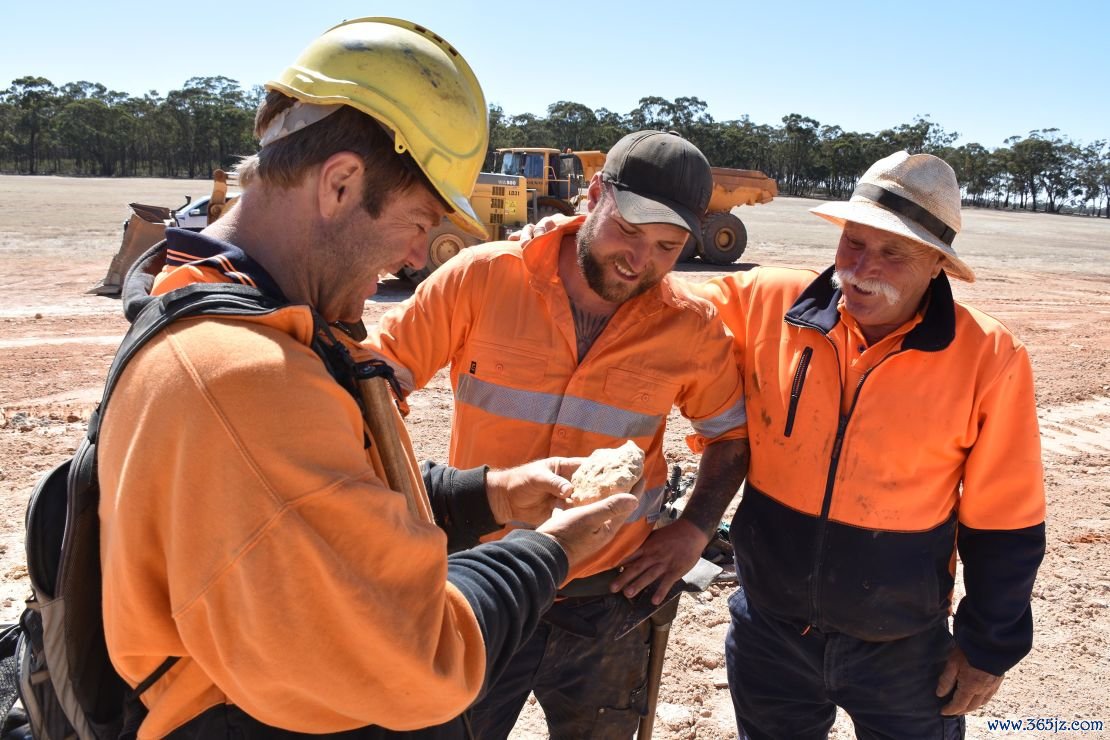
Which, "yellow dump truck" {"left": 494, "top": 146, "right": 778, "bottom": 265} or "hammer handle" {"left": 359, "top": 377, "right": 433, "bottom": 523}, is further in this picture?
"yellow dump truck" {"left": 494, "top": 146, "right": 778, "bottom": 265}

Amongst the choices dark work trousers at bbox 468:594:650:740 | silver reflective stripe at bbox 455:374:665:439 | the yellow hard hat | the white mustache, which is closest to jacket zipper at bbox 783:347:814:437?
the white mustache

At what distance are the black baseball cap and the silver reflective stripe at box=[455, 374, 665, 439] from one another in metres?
0.62

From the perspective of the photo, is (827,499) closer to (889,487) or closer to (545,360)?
(889,487)

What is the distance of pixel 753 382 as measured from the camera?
2.87m

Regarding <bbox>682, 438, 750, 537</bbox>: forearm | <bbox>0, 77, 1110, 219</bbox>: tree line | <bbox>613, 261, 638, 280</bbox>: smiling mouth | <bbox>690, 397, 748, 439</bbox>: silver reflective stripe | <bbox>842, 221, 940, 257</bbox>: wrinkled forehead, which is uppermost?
<bbox>0, 77, 1110, 219</bbox>: tree line

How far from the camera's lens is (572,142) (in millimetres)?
80938

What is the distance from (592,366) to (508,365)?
276 mm

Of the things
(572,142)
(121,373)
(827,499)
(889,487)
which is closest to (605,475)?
(827,499)

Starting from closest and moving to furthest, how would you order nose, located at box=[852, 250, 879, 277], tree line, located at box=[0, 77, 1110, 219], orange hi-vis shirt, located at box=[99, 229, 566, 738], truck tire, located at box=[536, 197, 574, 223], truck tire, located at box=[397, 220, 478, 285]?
1. orange hi-vis shirt, located at box=[99, 229, 566, 738]
2. nose, located at box=[852, 250, 879, 277]
3. truck tire, located at box=[397, 220, 478, 285]
4. truck tire, located at box=[536, 197, 574, 223]
5. tree line, located at box=[0, 77, 1110, 219]

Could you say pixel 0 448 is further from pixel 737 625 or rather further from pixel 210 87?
pixel 210 87

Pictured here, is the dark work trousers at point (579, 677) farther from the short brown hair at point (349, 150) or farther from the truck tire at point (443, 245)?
the truck tire at point (443, 245)

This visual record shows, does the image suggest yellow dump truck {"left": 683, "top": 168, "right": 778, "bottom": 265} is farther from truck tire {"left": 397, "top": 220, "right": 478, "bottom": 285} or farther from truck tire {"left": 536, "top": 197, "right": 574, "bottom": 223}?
truck tire {"left": 397, "top": 220, "right": 478, "bottom": 285}

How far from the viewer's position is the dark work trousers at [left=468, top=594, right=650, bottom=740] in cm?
260

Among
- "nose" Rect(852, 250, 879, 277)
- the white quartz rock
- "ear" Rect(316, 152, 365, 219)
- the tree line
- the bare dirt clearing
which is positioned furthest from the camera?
the tree line
